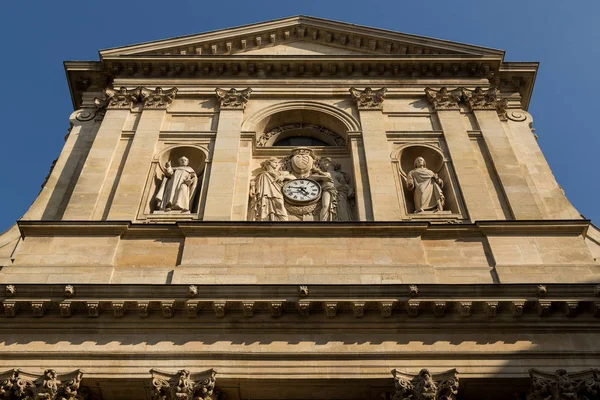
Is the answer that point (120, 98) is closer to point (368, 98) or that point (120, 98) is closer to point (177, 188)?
point (177, 188)

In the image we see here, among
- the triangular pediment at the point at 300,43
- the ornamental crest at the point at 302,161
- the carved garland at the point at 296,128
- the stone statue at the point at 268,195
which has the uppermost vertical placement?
the triangular pediment at the point at 300,43

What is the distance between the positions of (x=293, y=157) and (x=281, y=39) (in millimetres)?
6461

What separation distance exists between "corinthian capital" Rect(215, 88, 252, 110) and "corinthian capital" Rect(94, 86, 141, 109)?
8.28 ft

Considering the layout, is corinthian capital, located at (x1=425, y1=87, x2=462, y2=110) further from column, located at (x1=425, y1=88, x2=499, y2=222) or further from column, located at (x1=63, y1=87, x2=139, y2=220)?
column, located at (x1=63, y1=87, x2=139, y2=220)

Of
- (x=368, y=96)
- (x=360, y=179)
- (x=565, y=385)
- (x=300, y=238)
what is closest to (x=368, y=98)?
(x=368, y=96)

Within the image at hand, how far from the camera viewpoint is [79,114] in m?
20.8

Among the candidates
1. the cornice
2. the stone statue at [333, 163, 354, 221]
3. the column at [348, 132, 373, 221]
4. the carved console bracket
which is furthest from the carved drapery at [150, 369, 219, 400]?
the carved console bracket

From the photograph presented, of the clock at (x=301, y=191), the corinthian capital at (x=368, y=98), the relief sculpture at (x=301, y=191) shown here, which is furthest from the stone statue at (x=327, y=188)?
the corinthian capital at (x=368, y=98)

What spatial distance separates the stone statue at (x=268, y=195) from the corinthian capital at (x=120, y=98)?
4.97 meters

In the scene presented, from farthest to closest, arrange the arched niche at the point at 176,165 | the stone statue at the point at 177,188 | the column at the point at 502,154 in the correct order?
1. the stone statue at the point at 177,188
2. the arched niche at the point at 176,165
3. the column at the point at 502,154

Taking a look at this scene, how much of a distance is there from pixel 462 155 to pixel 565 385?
802 centimetres

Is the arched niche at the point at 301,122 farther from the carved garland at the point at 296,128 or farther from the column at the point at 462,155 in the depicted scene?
the column at the point at 462,155

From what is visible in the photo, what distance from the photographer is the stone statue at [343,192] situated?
57.1 ft

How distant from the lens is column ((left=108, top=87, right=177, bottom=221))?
1664cm
